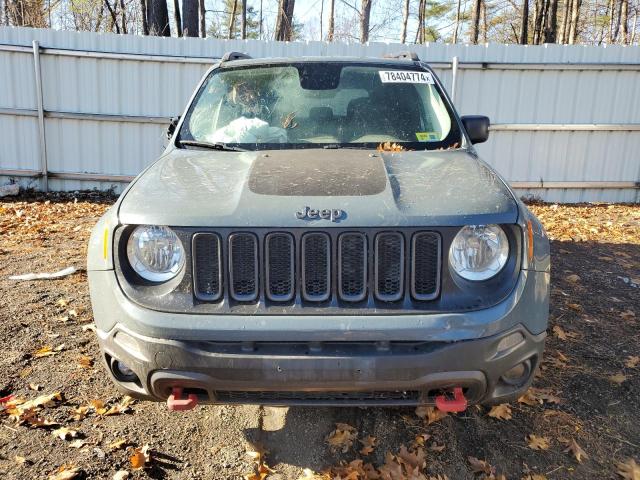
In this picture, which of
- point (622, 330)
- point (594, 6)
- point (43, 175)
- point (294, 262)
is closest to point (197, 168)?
point (294, 262)

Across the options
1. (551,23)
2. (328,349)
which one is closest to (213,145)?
(328,349)

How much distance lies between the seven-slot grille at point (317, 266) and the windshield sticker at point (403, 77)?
194 centimetres

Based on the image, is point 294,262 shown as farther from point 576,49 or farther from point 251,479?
point 576,49

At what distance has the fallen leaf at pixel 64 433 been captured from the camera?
9.26 ft

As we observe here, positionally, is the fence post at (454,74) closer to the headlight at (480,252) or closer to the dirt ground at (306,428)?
A: the dirt ground at (306,428)

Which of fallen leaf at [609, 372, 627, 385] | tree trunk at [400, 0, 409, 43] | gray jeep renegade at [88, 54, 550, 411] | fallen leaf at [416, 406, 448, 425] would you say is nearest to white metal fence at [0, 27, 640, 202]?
fallen leaf at [609, 372, 627, 385]

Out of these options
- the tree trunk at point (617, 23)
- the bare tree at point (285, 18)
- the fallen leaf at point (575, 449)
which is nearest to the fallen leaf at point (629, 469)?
the fallen leaf at point (575, 449)

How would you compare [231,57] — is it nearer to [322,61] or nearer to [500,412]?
[322,61]

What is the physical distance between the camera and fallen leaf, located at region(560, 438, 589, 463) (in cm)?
275

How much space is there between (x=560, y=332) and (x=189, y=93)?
25.0ft

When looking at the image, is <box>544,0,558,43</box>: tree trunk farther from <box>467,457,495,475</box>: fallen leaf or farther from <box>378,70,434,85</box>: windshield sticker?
<box>467,457,495,475</box>: fallen leaf

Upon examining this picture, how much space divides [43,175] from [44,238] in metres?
3.48

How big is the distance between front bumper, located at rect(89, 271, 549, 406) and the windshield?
56.6 inches

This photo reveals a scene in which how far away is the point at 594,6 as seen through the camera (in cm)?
3247
